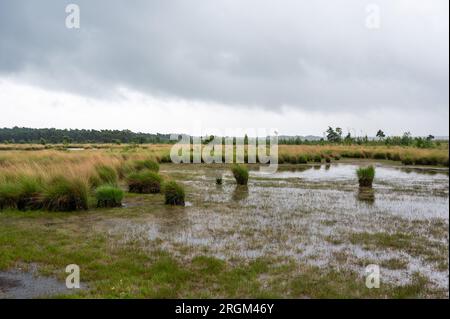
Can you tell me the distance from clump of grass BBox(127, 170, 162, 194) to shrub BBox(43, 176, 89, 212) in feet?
14.4

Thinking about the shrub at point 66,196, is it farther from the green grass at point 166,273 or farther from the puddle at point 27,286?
the puddle at point 27,286

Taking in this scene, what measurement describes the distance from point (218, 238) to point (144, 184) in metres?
8.68

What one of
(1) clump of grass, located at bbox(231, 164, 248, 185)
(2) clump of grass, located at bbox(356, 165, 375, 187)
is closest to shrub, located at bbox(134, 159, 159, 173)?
(1) clump of grass, located at bbox(231, 164, 248, 185)

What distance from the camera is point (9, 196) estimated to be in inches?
509

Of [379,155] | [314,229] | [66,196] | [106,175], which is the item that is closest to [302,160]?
[379,155]

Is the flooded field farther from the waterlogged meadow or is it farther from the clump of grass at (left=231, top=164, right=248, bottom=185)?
the clump of grass at (left=231, top=164, right=248, bottom=185)

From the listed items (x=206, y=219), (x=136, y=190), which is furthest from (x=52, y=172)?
(x=206, y=219)

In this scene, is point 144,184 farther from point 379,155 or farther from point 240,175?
point 379,155

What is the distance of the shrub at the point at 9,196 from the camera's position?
42.3ft

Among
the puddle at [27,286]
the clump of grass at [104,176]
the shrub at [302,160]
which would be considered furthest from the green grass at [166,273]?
the shrub at [302,160]

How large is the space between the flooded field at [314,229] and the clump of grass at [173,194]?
2.73 feet

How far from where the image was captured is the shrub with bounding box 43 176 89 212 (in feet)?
42.3
